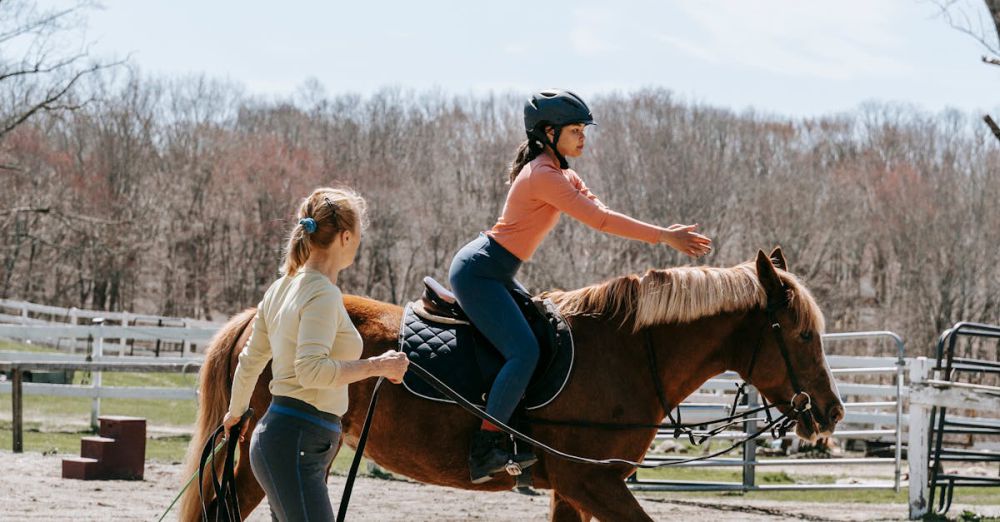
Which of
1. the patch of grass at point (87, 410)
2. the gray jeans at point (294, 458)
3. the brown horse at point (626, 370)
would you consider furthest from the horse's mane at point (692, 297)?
the patch of grass at point (87, 410)

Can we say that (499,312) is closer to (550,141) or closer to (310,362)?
(550,141)

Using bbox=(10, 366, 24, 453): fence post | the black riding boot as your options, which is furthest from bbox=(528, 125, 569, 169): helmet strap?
bbox=(10, 366, 24, 453): fence post

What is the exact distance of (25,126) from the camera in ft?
166

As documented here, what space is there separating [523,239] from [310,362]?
220 cm

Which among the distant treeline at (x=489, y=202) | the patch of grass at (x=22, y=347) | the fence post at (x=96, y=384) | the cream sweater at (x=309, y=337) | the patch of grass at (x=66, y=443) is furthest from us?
the distant treeline at (x=489, y=202)

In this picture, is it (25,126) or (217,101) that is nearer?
(25,126)

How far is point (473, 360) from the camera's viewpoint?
5805 millimetres

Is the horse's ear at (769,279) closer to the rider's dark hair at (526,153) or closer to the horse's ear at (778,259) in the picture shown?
the horse's ear at (778,259)

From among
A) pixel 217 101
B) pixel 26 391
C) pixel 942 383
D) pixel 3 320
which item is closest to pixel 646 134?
pixel 217 101

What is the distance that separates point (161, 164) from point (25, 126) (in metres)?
7.06

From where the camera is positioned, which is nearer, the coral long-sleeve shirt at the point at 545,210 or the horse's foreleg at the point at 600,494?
the horse's foreleg at the point at 600,494

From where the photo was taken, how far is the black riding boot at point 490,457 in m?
5.55

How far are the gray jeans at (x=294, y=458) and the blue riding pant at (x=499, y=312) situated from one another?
1711 millimetres

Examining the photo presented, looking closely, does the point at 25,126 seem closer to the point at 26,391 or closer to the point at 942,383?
the point at 26,391
